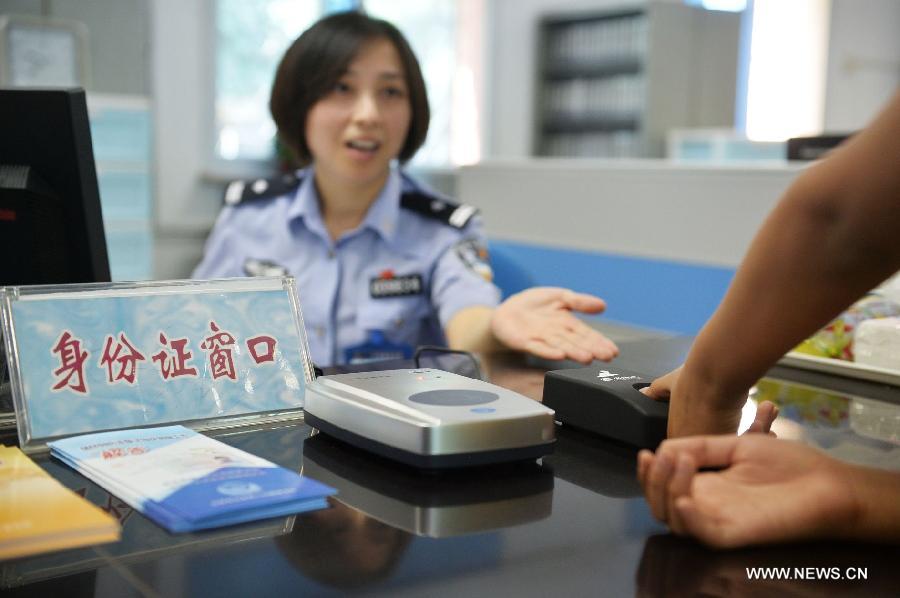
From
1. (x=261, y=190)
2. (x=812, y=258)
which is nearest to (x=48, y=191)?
(x=812, y=258)

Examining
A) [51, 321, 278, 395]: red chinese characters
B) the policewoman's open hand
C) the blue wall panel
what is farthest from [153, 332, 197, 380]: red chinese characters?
the blue wall panel

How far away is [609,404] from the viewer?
2.11ft

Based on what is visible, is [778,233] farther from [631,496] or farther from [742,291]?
[631,496]

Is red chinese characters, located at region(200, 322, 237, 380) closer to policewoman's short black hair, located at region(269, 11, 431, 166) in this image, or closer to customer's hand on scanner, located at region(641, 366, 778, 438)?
customer's hand on scanner, located at region(641, 366, 778, 438)

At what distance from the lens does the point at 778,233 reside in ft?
1.49

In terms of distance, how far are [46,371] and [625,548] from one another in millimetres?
402

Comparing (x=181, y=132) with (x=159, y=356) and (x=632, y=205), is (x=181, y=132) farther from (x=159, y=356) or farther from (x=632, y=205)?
(x=159, y=356)

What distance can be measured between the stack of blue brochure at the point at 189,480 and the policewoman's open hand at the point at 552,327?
0.53m

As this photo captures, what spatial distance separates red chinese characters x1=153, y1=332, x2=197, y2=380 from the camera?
0.66 m

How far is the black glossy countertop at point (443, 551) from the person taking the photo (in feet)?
1.32

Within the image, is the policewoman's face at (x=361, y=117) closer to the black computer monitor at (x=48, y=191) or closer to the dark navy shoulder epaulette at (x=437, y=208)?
the dark navy shoulder epaulette at (x=437, y=208)

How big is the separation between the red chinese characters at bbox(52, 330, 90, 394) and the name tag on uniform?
3.38 ft

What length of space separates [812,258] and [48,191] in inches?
25.0

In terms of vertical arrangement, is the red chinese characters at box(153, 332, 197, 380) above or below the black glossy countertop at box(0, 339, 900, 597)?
above
